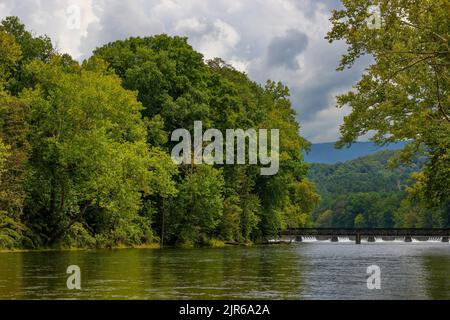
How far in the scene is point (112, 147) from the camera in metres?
54.9

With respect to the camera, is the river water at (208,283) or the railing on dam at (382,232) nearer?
the river water at (208,283)

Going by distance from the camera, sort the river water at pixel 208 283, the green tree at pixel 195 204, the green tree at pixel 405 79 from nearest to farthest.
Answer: the river water at pixel 208 283 → the green tree at pixel 405 79 → the green tree at pixel 195 204

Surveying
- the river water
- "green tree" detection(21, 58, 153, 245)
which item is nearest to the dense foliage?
"green tree" detection(21, 58, 153, 245)

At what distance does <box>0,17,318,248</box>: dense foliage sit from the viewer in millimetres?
52562

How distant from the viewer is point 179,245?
6994cm

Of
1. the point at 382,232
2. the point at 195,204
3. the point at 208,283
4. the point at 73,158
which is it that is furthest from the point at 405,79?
the point at 382,232

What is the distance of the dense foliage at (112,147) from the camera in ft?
172

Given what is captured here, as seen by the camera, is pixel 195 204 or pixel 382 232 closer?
pixel 195 204

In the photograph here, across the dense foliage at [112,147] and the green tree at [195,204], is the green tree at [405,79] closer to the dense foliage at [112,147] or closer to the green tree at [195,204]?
the dense foliage at [112,147]

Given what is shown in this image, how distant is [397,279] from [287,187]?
206 ft

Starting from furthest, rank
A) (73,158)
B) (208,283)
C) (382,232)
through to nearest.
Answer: (382,232), (73,158), (208,283)

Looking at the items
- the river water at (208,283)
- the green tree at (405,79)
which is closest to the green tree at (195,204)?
the green tree at (405,79)

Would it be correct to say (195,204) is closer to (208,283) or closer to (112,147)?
(112,147)
